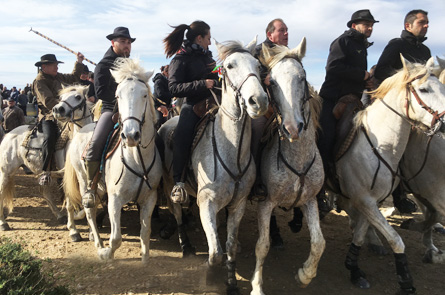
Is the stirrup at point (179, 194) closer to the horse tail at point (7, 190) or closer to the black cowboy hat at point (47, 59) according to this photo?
the black cowboy hat at point (47, 59)

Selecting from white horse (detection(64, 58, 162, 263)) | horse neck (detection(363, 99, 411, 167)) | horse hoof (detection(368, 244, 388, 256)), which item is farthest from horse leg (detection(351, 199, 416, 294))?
white horse (detection(64, 58, 162, 263))

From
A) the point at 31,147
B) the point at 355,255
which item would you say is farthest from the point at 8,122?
the point at 355,255

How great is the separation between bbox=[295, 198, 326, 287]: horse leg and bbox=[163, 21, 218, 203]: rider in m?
1.47

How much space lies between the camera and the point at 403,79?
4539 mm

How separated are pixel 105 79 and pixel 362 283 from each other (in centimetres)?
437

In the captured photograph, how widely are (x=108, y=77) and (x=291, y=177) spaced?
2.87 meters

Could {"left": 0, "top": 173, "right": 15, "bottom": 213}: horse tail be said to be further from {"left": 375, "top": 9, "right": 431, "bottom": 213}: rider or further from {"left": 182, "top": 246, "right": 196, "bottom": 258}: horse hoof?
{"left": 375, "top": 9, "right": 431, "bottom": 213}: rider

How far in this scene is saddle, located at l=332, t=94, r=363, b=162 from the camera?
4883mm

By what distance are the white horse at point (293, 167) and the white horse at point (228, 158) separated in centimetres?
24

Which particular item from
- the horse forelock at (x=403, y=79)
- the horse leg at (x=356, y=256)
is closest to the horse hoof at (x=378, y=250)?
the horse leg at (x=356, y=256)

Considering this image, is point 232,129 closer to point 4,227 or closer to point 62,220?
point 62,220

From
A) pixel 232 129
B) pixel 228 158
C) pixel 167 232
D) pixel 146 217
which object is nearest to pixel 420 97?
pixel 232 129

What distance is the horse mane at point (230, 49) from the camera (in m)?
3.98

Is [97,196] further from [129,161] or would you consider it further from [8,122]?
[8,122]
